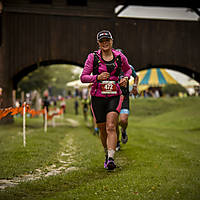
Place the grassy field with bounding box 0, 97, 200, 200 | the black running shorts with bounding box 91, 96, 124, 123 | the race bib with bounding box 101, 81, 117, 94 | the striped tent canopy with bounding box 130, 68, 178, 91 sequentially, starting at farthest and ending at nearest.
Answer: the striped tent canopy with bounding box 130, 68, 178, 91 < the black running shorts with bounding box 91, 96, 124, 123 < the race bib with bounding box 101, 81, 117, 94 < the grassy field with bounding box 0, 97, 200, 200

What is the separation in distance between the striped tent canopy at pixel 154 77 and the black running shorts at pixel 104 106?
17.2 meters

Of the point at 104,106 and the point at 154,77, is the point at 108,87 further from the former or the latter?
the point at 154,77

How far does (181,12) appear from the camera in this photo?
23.4 meters

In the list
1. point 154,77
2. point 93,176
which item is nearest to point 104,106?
point 93,176

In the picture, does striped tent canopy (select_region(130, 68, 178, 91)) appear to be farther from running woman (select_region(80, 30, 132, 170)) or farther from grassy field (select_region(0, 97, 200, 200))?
running woman (select_region(80, 30, 132, 170))

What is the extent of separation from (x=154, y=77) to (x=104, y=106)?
18.7 meters

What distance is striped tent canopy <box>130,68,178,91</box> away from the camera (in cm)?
2416

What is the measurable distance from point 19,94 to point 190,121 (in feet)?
69.0

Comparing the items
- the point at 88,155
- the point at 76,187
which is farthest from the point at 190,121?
the point at 76,187

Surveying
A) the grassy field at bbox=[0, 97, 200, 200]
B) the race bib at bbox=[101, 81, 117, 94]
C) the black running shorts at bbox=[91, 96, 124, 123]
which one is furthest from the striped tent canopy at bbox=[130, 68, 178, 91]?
the race bib at bbox=[101, 81, 117, 94]

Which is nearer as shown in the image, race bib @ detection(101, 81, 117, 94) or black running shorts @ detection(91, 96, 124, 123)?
race bib @ detection(101, 81, 117, 94)

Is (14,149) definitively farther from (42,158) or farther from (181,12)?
(181,12)

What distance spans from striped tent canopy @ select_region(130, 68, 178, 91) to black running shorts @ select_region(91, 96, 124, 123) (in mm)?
17174

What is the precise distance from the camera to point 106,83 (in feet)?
21.6
